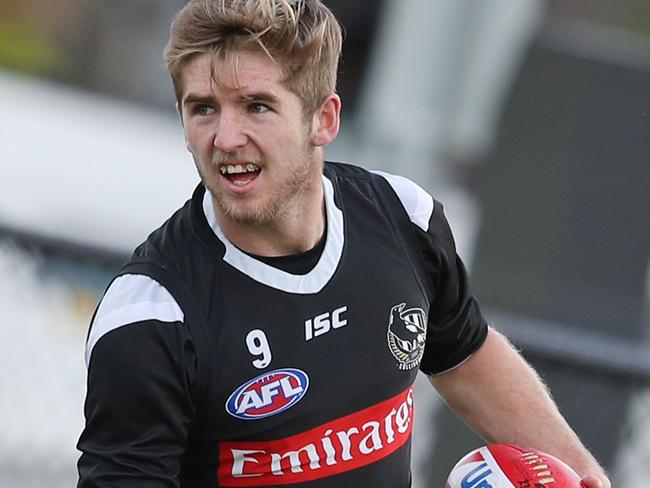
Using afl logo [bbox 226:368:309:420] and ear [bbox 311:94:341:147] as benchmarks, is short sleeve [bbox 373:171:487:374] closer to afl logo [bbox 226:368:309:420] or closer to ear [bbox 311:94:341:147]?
ear [bbox 311:94:341:147]

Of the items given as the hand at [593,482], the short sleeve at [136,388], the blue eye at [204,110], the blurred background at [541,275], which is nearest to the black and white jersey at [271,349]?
the short sleeve at [136,388]

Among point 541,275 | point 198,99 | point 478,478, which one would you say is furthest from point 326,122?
point 541,275

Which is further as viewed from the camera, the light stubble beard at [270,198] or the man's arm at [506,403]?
the man's arm at [506,403]

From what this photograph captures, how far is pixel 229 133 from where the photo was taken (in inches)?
105

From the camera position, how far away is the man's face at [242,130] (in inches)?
106

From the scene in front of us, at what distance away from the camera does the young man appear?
2.68 meters

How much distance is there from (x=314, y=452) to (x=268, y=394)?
0.60 feet

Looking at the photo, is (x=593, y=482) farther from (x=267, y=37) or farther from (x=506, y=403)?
(x=267, y=37)

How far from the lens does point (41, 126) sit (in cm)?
1223

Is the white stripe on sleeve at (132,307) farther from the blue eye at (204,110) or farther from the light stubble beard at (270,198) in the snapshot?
the blue eye at (204,110)

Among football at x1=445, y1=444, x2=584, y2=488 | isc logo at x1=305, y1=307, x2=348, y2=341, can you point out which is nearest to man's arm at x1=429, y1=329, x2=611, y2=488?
football at x1=445, y1=444, x2=584, y2=488

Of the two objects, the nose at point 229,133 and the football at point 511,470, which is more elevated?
the nose at point 229,133

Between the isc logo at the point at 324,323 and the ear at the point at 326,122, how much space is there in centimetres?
36

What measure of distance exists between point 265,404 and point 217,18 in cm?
77
